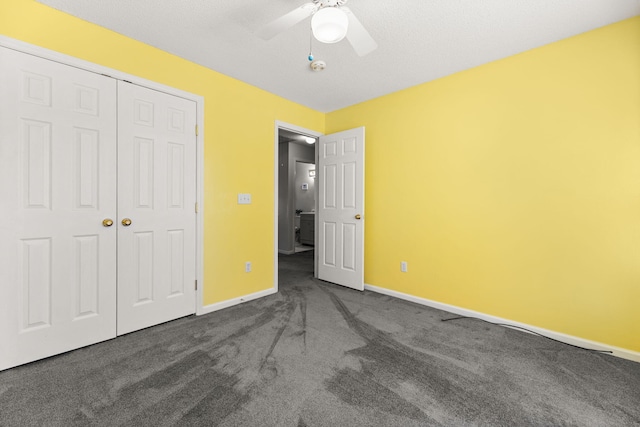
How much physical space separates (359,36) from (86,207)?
233cm

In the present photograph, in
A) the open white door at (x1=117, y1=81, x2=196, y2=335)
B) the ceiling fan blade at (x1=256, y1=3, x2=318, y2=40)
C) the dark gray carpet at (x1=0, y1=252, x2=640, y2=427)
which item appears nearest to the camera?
the dark gray carpet at (x1=0, y1=252, x2=640, y2=427)

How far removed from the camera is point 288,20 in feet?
5.36

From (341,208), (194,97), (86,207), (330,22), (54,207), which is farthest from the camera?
(341,208)

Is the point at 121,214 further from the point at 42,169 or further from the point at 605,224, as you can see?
the point at 605,224

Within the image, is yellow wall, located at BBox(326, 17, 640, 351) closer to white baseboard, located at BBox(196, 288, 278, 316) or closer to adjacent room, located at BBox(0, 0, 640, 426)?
adjacent room, located at BBox(0, 0, 640, 426)

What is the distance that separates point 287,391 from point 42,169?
2.24 metres

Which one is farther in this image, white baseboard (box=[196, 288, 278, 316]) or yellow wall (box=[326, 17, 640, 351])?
white baseboard (box=[196, 288, 278, 316])

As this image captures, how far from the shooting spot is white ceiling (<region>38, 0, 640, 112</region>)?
1886 mm

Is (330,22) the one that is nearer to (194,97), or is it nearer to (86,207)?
(194,97)

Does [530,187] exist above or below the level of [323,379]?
above

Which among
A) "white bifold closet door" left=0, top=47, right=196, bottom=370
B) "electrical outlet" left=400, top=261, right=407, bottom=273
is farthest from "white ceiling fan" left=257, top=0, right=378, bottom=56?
"electrical outlet" left=400, top=261, right=407, bottom=273

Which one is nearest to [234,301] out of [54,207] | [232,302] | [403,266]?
[232,302]

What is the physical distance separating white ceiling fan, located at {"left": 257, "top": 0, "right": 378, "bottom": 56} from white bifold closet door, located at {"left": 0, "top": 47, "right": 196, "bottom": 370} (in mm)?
1426

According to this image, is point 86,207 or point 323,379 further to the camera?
point 86,207
